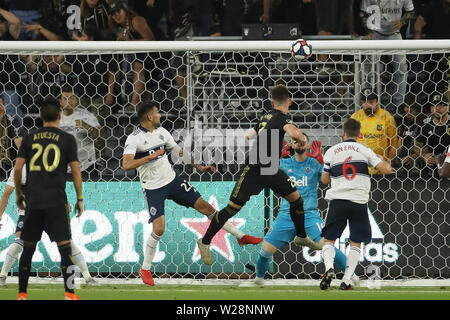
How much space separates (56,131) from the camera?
285 inches

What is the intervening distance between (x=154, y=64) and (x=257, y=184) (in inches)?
110

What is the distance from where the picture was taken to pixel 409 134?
403 inches

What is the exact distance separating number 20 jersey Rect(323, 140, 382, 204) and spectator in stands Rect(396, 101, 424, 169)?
172cm

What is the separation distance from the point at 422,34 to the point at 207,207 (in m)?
5.36

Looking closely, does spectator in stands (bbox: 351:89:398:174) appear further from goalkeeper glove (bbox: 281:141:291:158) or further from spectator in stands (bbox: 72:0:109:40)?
spectator in stands (bbox: 72:0:109:40)

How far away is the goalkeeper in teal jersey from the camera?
9094 mm

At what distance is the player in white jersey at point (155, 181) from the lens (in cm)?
904

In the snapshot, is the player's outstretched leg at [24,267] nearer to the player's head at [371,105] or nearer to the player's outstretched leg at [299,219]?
the player's outstretched leg at [299,219]

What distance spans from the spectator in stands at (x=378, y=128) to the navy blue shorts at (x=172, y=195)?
2232mm

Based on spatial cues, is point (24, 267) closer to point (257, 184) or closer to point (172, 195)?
point (172, 195)

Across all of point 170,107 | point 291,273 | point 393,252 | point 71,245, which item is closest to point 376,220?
point 393,252

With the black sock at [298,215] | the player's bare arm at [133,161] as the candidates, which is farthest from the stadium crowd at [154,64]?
the black sock at [298,215]

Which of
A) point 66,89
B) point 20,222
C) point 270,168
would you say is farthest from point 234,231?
point 66,89

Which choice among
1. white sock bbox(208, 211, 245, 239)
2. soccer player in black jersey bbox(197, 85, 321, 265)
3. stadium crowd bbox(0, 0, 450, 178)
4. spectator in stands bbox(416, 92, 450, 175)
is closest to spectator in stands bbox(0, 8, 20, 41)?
stadium crowd bbox(0, 0, 450, 178)
